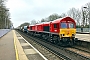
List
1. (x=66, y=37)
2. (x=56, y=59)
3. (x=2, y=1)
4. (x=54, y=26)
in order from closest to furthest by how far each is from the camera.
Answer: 1. (x=56, y=59)
2. (x=66, y=37)
3. (x=54, y=26)
4. (x=2, y=1)

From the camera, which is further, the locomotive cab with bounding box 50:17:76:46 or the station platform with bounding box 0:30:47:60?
the locomotive cab with bounding box 50:17:76:46

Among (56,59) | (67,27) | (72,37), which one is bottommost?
(56,59)

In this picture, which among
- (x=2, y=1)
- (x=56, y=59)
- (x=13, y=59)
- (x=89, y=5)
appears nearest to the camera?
(x=13, y=59)

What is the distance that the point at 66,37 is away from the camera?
59.6 feet

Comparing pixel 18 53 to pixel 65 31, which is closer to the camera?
pixel 18 53

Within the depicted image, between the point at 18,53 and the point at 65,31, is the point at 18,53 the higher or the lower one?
the lower one

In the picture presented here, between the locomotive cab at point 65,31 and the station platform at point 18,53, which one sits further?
the locomotive cab at point 65,31

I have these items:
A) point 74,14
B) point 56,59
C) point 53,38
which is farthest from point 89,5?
point 56,59

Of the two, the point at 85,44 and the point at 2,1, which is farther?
the point at 2,1

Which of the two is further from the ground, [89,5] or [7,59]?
[89,5]

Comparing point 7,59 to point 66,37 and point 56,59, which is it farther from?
point 66,37

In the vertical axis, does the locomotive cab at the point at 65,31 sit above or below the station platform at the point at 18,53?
above

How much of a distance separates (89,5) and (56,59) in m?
64.0

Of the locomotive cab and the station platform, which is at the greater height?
the locomotive cab
